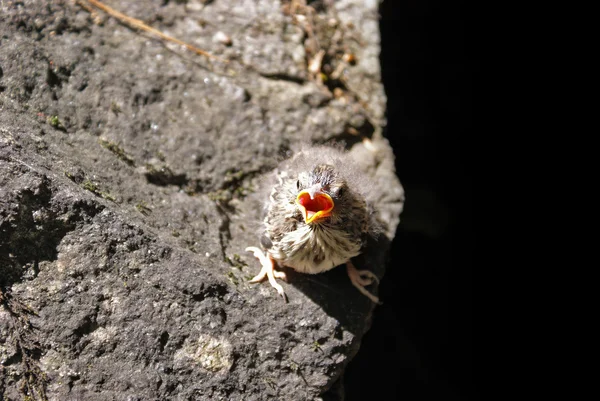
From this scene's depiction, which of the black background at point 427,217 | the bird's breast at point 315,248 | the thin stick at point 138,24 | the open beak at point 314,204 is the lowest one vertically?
the black background at point 427,217

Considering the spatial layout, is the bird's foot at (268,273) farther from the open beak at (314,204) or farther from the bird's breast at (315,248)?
the open beak at (314,204)

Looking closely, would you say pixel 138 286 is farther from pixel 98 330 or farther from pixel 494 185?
pixel 494 185

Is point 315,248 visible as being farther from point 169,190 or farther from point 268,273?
point 169,190

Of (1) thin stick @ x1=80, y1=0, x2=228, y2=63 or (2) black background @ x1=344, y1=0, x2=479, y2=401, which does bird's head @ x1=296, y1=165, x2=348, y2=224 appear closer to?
(2) black background @ x1=344, y1=0, x2=479, y2=401

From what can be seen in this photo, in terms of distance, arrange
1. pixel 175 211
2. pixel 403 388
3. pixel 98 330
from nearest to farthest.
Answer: pixel 98 330 < pixel 175 211 < pixel 403 388

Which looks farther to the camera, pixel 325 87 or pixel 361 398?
pixel 325 87

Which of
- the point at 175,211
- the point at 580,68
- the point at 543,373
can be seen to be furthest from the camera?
the point at 580,68

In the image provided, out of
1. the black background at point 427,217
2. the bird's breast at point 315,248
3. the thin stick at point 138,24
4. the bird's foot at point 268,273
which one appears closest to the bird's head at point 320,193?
the bird's breast at point 315,248

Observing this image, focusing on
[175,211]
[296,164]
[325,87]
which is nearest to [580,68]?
[325,87]
